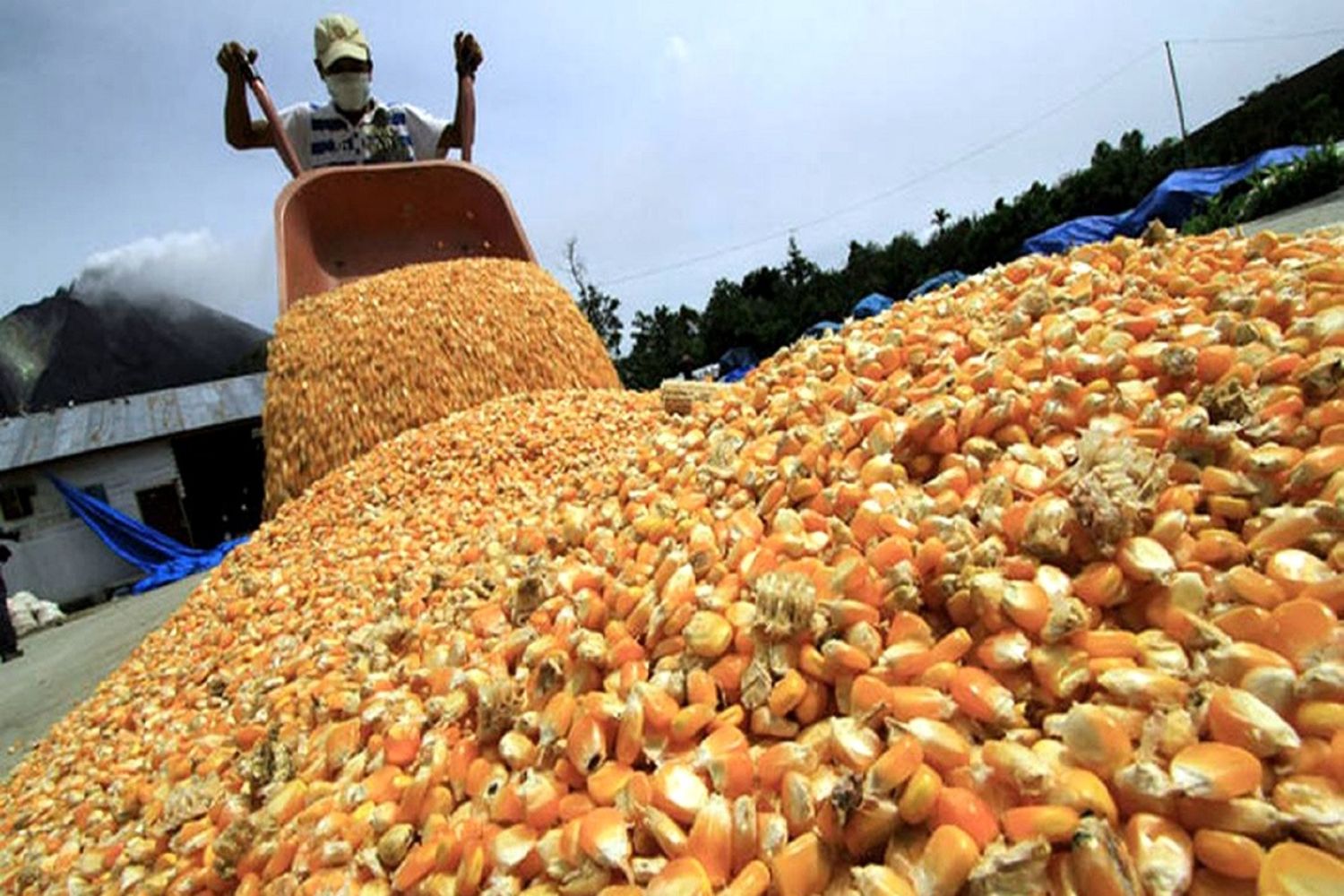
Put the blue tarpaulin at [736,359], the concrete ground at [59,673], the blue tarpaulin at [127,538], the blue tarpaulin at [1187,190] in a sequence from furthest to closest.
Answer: the blue tarpaulin at [736,359]
the blue tarpaulin at [127,538]
the blue tarpaulin at [1187,190]
the concrete ground at [59,673]

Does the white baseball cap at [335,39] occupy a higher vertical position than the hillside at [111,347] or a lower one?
lower

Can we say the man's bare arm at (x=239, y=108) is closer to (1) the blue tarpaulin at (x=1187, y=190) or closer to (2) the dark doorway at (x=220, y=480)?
(2) the dark doorway at (x=220, y=480)

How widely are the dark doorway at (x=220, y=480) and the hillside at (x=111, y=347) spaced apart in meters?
19.4

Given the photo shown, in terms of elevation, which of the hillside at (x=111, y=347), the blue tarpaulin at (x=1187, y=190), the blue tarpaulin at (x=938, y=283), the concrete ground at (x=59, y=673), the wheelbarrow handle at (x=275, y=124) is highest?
the hillside at (x=111, y=347)

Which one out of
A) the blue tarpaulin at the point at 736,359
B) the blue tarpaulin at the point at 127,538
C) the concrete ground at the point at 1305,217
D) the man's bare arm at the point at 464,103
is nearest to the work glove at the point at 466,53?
the man's bare arm at the point at 464,103

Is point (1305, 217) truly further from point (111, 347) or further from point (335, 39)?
point (111, 347)

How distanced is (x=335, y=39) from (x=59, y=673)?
5.96 m

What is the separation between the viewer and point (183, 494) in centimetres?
1714

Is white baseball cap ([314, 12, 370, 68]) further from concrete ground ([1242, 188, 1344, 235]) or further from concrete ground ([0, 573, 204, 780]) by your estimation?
concrete ground ([1242, 188, 1344, 235])

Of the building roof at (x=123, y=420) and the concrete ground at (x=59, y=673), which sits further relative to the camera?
the building roof at (x=123, y=420)

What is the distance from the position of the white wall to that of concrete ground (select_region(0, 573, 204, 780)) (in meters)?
7.39

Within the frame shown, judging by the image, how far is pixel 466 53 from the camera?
6477 millimetres

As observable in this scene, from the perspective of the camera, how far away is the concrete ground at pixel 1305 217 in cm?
911

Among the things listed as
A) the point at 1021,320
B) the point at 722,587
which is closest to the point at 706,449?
the point at 722,587
